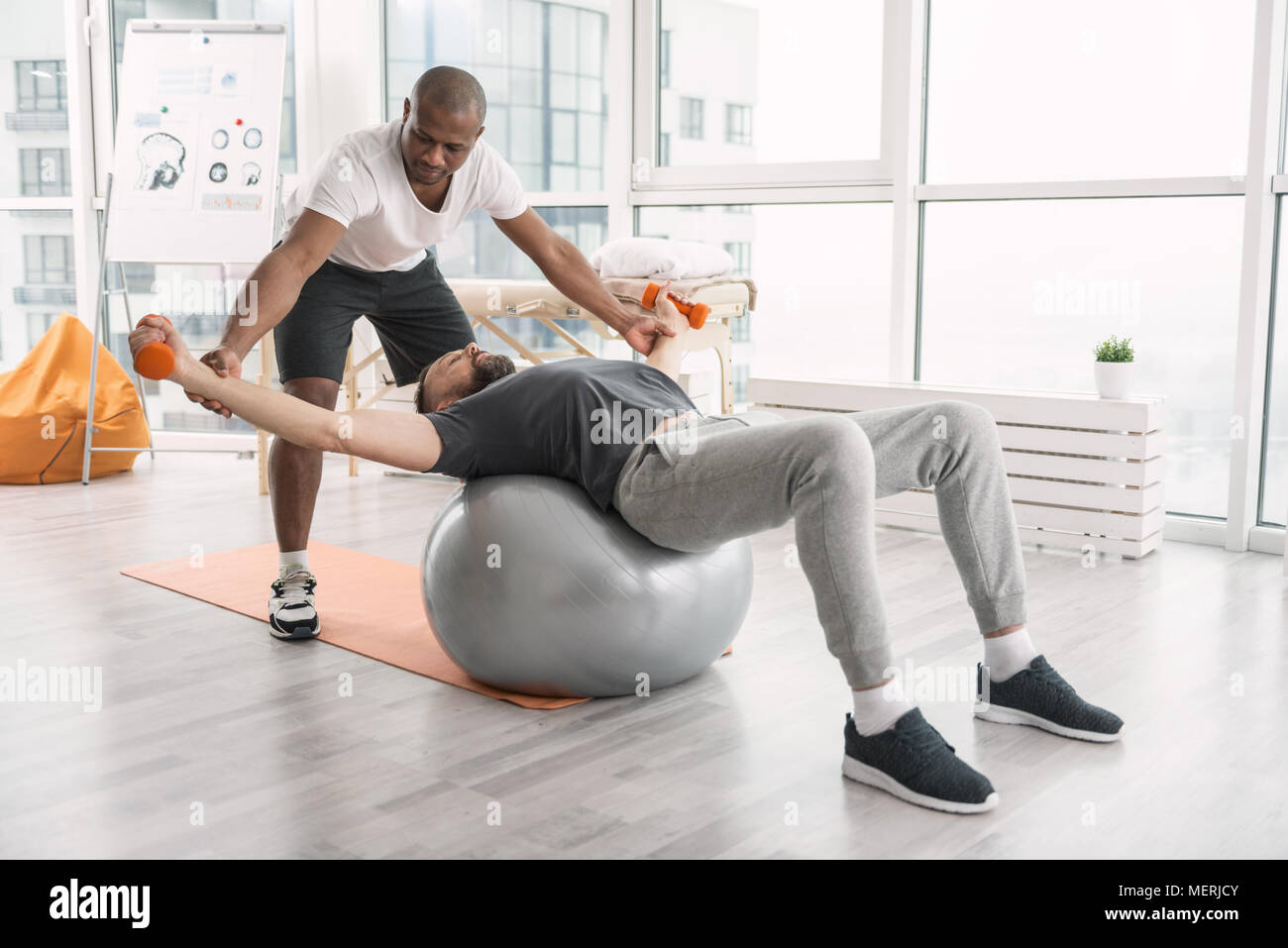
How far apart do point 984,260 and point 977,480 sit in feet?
7.54

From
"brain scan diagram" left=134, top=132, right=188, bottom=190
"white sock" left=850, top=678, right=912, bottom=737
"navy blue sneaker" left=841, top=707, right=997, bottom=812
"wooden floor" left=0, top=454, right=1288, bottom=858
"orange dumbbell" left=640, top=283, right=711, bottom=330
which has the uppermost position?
"brain scan diagram" left=134, top=132, right=188, bottom=190

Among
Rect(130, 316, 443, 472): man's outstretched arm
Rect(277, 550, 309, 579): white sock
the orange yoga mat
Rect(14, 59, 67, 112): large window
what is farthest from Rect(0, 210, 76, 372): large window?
Rect(130, 316, 443, 472): man's outstretched arm

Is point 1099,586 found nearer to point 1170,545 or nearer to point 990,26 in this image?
point 1170,545

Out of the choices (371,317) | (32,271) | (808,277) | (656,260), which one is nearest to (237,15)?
(32,271)

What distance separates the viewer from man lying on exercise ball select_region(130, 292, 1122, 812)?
5.95 feet

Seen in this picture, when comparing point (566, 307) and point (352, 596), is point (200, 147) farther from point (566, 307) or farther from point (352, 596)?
point (352, 596)

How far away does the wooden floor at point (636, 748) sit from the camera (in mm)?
1735

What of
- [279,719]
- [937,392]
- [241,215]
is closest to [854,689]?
[279,719]

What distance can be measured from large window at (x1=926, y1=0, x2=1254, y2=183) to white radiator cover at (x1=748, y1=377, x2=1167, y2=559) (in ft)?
2.46

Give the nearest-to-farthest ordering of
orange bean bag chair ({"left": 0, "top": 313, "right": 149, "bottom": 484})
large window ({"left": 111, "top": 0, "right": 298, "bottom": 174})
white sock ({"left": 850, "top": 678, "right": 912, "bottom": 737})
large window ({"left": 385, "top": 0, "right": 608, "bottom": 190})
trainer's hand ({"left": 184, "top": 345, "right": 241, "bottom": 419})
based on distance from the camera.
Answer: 1. white sock ({"left": 850, "top": 678, "right": 912, "bottom": 737})
2. trainer's hand ({"left": 184, "top": 345, "right": 241, "bottom": 419})
3. orange bean bag chair ({"left": 0, "top": 313, "right": 149, "bottom": 484})
4. large window ({"left": 385, "top": 0, "right": 608, "bottom": 190})
5. large window ({"left": 111, "top": 0, "right": 298, "bottom": 174})

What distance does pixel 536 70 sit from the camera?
16.4 feet

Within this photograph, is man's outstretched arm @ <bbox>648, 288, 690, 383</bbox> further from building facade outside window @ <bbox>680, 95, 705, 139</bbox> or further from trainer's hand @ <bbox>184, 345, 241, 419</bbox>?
building facade outside window @ <bbox>680, 95, 705, 139</bbox>

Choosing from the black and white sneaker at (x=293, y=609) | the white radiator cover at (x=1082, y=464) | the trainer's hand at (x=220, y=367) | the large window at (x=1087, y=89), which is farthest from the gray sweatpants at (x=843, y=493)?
the large window at (x=1087, y=89)

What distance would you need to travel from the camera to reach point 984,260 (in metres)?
4.11
